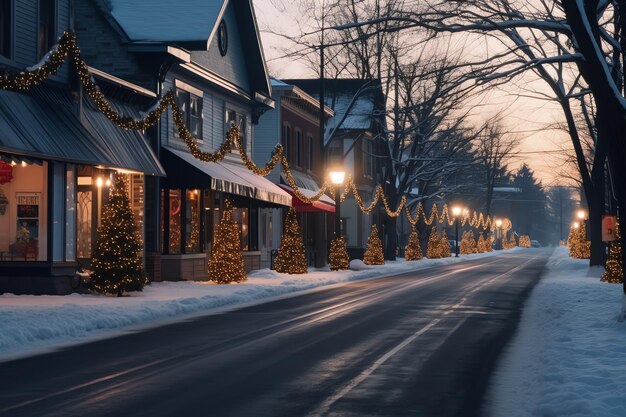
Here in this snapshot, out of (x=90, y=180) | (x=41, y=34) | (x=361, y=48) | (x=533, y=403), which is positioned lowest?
(x=533, y=403)

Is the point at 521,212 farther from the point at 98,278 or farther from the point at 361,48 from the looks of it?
the point at 98,278

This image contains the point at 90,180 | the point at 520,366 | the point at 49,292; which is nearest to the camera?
the point at 520,366

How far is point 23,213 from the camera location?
24.2m

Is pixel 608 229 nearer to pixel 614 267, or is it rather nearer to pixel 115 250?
pixel 614 267

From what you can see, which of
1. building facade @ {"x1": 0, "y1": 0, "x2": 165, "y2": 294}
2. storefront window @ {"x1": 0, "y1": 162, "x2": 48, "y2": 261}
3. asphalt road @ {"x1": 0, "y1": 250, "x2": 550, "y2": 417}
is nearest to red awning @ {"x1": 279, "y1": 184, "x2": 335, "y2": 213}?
building facade @ {"x1": 0, "y1": 0, "x2": 165, "y2": 294}

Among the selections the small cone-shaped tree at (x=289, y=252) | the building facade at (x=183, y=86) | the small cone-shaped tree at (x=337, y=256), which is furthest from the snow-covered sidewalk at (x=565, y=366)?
the small cone-shaped tree at (x=337, y=256)

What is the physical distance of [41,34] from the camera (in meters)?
24.9

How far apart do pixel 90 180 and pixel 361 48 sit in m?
32.5

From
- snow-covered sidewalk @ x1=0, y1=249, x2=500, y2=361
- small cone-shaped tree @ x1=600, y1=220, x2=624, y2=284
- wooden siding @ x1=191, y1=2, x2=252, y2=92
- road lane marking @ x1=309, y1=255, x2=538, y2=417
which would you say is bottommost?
road lane marking @ x1=309, y1=255, x2=538, y2=417

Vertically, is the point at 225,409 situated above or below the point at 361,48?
below

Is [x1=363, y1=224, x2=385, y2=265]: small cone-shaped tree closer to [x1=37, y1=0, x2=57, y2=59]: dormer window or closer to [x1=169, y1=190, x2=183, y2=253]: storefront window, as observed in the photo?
[x1=169, y1=190, x2=183, y2=253]: storefront window

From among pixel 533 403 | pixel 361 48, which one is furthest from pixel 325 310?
pixel 361 48

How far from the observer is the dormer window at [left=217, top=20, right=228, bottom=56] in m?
36.2

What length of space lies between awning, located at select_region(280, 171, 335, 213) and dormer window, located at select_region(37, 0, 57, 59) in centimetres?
1942
